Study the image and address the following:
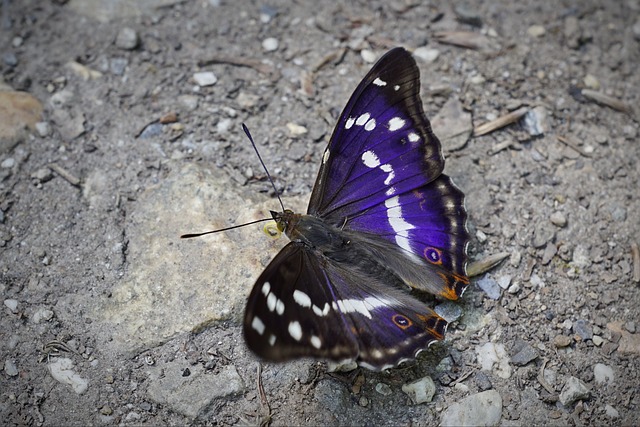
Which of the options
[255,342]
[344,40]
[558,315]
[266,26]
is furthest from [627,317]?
[266,26]

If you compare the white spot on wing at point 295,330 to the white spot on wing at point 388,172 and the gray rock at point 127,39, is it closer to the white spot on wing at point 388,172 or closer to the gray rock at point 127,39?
the white spot on wing at point 388,172

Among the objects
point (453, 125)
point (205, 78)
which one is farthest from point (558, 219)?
point (205, 78)

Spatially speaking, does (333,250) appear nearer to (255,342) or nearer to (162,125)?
(255,342)

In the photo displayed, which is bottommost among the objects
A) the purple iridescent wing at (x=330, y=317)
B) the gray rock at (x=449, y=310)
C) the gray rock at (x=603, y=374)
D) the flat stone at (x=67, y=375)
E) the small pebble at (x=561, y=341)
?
the gray rock at (x=603, y=374)

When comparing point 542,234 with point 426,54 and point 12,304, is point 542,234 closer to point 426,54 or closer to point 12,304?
point 426,54

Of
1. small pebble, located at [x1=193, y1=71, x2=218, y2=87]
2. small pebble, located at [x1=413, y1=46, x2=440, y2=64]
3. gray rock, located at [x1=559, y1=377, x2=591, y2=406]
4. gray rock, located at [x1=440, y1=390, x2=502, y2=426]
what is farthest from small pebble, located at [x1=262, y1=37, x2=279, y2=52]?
gray rock, located at [x1=559, y1=377, x2=591, y2=406]

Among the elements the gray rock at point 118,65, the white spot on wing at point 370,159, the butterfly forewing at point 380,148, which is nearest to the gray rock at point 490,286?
the butterfly forewing at point 380,148
